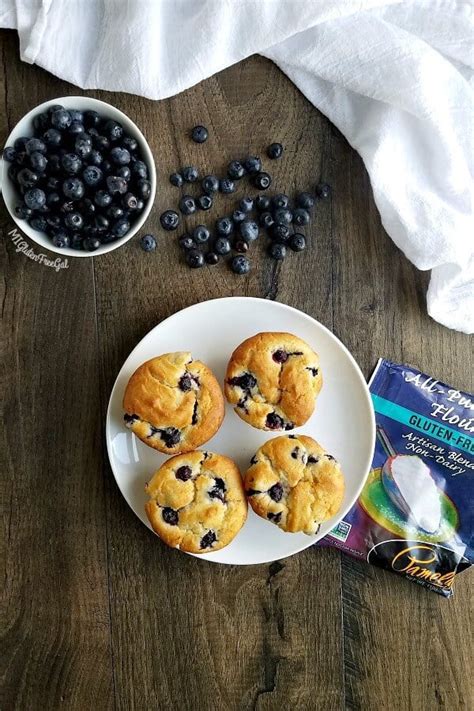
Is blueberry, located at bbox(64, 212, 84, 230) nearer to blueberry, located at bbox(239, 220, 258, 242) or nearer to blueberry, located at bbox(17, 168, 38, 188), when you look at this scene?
blueberry, located at bbox(17, 168, 38, 188)

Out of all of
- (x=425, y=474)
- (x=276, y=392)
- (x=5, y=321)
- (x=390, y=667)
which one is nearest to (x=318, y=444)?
(x=276, y=392)

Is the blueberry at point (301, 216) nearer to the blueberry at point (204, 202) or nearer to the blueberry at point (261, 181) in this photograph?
the blueberry at point (261, 181)

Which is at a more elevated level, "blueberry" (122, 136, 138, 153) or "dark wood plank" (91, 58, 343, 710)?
"blueberry" (122, 136, 138, 153)

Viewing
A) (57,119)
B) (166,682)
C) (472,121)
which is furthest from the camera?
(166,682)

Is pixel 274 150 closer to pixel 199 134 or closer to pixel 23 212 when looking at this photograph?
pixel 199 134

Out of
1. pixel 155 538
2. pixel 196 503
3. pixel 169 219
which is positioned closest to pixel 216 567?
pixel 155 538

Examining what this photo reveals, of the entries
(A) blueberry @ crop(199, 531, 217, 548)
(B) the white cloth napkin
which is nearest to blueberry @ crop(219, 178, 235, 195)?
(B) the white cloth napkin

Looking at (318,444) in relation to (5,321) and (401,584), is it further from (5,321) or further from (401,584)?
(5,321)
